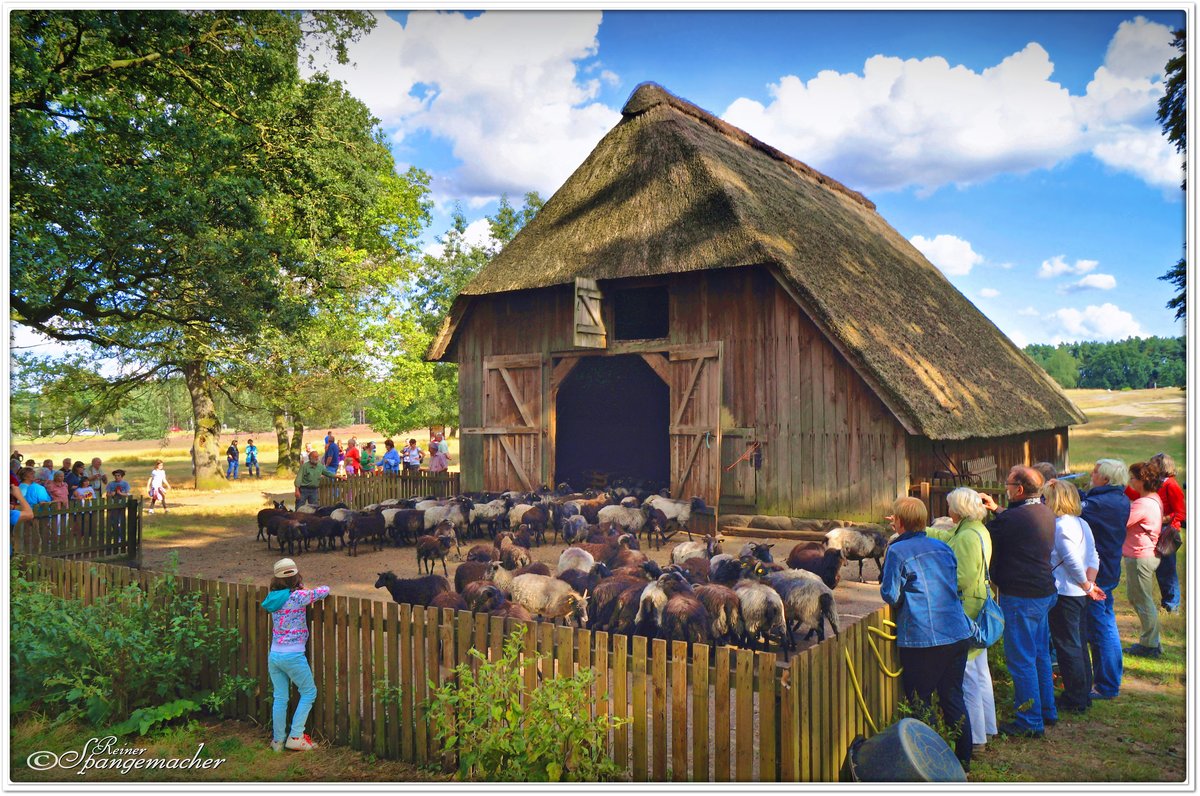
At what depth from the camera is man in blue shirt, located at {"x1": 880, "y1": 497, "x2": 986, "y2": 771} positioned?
509cm

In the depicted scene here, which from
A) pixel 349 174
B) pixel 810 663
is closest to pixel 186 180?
pixel 349 174

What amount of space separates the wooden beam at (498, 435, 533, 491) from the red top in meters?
11.7

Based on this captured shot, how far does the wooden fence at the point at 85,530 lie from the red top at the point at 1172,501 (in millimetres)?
13729

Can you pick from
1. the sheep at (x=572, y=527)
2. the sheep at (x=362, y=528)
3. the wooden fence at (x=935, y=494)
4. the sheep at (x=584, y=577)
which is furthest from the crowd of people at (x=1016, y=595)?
the sheep at (x=362, y=528)

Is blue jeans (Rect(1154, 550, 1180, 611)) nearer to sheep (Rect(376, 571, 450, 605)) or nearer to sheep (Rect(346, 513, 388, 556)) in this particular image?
sheep (Rect(376, 571, 450, 605))

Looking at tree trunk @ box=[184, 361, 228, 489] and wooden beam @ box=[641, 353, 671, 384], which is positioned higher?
wooden beam @ box=[641, 353, 671, 384]

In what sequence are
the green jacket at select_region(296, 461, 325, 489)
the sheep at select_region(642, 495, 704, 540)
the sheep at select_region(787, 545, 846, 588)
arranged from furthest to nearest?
1. the green jacket at select_region(296, 461, 325, 489)
2. the sheep at select_region(642, 495, 704, 540)
3. the sheep at select_region(787, 545, 846, 588)

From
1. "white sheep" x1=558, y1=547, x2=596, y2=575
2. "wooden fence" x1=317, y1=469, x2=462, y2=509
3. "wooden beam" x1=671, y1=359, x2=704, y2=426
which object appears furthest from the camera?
"wooden fence" x1=317, y1=469, x2=462, y2=509

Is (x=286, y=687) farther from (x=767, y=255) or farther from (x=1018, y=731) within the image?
(x=767, y=255)

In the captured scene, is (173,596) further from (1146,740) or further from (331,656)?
(1146,740)

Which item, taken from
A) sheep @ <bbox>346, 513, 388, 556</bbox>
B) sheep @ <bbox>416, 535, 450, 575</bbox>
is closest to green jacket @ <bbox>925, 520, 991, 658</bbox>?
sheep @ <bbox>416, 535, 450, 575</bbox>

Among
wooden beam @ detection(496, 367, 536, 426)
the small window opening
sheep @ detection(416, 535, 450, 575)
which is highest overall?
the small window opening

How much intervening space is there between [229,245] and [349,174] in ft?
12.8

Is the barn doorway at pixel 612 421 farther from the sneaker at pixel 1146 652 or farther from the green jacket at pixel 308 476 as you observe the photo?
the sneaker at pixel 1146 652
